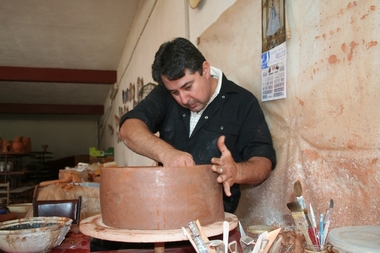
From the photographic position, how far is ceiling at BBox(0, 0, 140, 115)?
5473 mm

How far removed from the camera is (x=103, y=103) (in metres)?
12.3

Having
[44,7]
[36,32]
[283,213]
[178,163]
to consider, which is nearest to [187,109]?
[178,163]

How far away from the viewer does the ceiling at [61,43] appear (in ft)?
18.0

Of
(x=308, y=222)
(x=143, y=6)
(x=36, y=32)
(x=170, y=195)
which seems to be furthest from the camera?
(x=36, y=32)

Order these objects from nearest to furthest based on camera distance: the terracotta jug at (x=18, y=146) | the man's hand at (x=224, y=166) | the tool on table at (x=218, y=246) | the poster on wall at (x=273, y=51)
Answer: the tool on table at (x=218, y=246) → the man's hand at (x=224, y=166) → the poster on wall at (x=273, y=51) → the terracotta jug at (x=18, y=146)

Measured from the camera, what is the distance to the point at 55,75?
8312mm

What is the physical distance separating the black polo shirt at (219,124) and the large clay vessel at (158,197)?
1.59ft

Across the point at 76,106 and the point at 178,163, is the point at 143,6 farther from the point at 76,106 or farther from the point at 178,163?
the point at 76,106

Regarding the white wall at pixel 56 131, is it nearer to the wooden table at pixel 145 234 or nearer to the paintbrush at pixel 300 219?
the wooden table at pixel 145 234

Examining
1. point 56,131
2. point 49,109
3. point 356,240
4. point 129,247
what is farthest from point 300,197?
point 56,131

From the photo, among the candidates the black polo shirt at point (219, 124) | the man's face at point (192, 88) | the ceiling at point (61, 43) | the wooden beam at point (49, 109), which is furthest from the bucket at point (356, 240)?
the wooden beam at point (49, 109)

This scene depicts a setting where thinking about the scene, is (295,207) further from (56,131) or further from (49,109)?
(56,131)

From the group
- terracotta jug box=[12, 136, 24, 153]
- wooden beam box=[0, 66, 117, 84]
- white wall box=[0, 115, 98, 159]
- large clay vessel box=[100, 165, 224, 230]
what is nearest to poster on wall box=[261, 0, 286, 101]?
large clay vessel box=[100, 165, 224, 230]

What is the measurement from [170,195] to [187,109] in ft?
2.53
